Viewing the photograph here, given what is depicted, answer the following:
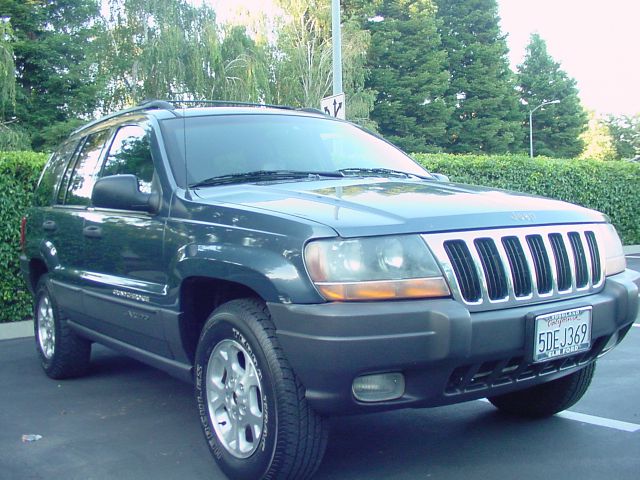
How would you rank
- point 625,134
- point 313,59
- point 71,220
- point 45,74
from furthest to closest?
point 625,134
point 313,59
point 45,74
point 71,220

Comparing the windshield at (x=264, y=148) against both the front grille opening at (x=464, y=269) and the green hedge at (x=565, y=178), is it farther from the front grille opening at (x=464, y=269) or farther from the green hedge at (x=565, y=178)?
the green hedge at (x=565, y=178)

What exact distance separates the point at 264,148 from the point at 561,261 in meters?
1.82

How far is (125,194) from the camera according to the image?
4023 mm

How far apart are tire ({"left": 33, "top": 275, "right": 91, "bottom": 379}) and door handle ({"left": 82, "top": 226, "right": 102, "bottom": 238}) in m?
0.91

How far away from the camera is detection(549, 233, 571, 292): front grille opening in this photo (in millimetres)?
3516

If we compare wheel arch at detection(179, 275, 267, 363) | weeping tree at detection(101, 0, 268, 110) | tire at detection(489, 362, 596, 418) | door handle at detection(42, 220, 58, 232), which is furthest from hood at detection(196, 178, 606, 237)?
weeping tree at detection(101, 0, 268, 110)

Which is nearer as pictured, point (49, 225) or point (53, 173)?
point (49, 225)

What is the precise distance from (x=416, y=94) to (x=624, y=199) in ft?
94.3

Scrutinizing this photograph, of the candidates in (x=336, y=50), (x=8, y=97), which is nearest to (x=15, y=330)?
(x=336, y=50)

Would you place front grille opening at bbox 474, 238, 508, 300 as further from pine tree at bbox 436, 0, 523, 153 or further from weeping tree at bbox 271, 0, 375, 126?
pine tree at bbox 436, 0, 523, 153

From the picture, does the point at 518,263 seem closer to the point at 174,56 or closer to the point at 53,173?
the point at 53,173

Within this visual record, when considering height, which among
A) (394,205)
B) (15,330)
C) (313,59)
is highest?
(313,59)

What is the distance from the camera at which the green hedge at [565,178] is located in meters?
15.0

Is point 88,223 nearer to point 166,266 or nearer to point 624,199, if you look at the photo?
point 166,266
